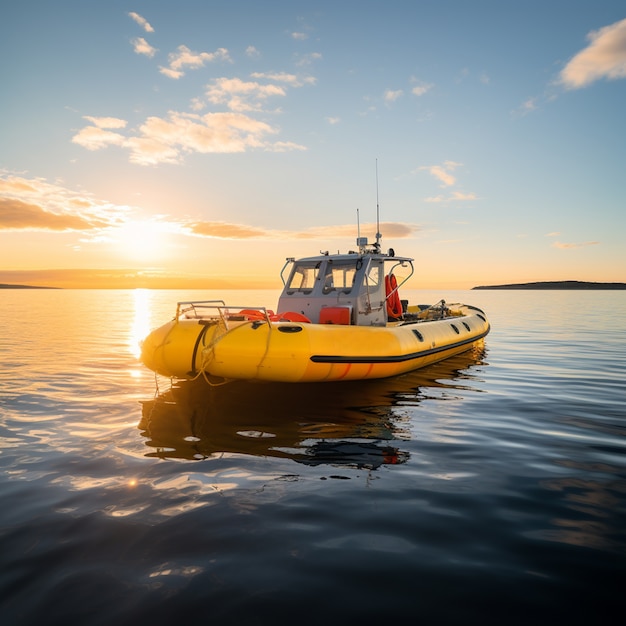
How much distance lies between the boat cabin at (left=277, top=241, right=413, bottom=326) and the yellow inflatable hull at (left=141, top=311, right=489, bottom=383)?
156cm

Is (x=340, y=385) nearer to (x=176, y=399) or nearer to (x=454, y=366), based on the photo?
(x=176, y=399)

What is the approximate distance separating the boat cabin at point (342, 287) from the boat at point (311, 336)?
22 mm

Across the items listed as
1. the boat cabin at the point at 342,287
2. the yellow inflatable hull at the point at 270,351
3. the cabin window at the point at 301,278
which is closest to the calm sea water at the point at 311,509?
the yellow inflatable hull at the point at 270,351

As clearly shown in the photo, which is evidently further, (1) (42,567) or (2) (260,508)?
(2) (260,508)

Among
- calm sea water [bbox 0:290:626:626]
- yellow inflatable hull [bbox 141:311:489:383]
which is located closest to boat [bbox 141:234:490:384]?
yellow inflatable hull [bbox 141:311:489:383]

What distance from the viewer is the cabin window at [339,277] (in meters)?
10.7

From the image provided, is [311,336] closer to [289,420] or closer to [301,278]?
[289,420]

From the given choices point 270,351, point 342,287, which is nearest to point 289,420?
point 270,351

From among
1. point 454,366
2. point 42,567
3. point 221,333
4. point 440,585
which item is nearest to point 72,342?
point 221,333

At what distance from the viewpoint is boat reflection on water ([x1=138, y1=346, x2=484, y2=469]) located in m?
5.31

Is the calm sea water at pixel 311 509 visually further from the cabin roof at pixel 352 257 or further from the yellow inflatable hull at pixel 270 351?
the cabin roof at pixel 352 257

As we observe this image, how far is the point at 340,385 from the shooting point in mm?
9133

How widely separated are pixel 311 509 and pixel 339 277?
741cm

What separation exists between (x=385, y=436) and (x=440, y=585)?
3.13m
